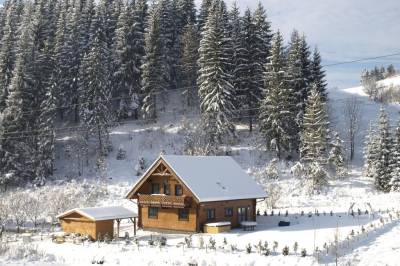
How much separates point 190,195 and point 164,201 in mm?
2443

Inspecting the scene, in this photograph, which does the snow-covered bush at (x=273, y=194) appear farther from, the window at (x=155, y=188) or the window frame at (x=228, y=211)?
the window at (x=155, y=188)

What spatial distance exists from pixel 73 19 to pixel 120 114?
1605 centimetres

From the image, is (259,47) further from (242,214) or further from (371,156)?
(242,214)

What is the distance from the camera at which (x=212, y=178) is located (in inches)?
1747

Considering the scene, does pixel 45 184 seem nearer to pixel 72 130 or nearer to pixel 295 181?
pixel 72 130

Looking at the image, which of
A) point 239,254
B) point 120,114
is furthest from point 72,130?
point 239,254

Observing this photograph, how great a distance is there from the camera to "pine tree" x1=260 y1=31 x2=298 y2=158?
6169 cm

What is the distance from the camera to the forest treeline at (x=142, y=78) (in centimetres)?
6269

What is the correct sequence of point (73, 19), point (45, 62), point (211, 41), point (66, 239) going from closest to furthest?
1. point (66, 239)
2. point (211, 41)
3. point (45, 62)
4. point (73, 19)

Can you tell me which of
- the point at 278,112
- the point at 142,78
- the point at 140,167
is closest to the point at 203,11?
the point at 142,78

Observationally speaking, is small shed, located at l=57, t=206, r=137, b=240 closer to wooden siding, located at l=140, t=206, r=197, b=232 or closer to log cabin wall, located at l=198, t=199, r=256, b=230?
wooden siding, located at l=140, t=206, r=197, b=232

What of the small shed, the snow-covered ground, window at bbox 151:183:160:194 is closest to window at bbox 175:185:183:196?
window at bbox 151:183:160:194

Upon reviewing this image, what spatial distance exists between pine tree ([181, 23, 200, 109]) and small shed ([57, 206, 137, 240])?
121ft

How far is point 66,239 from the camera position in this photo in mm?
38719
